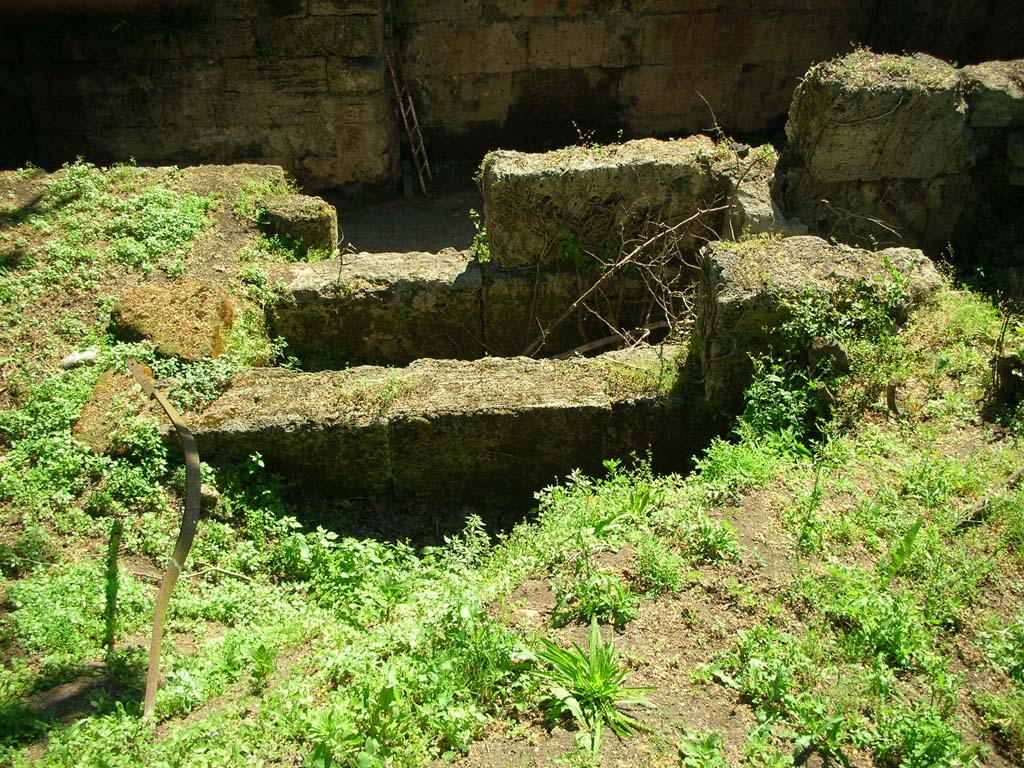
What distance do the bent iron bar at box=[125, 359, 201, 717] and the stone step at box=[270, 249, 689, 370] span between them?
158 centimetres

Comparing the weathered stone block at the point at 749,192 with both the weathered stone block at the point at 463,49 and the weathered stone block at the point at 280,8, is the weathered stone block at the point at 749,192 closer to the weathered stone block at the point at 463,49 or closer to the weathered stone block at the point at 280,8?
the weathered stone block at the point at 463,49

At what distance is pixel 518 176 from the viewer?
18.8 ft

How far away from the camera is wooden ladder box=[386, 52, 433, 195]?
9.84 meters

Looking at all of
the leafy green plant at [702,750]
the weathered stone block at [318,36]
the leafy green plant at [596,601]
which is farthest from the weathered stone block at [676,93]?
the leafy green plant at [702,750]

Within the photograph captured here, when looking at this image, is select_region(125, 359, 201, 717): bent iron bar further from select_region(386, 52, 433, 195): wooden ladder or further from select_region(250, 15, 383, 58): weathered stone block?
select_region(386, 52, 433, 195): wooden ladder

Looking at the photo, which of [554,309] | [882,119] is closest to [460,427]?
[554,309]

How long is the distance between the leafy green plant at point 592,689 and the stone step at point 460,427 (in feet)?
5.93

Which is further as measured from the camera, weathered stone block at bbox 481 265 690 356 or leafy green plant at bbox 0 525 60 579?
weathered stone block at bbox 481 265 690 356

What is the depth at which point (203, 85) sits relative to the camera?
29.3 ft

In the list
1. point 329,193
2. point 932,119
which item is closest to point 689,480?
point 932,119

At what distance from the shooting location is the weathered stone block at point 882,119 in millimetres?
6254

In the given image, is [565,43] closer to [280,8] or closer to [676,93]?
[676,93]

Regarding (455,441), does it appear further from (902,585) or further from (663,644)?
(902,585)

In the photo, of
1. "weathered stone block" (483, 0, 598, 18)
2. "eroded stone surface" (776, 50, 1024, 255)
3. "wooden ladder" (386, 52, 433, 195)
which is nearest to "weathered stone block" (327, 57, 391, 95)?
"wooden ladder" (386, 52, 433, 195)
